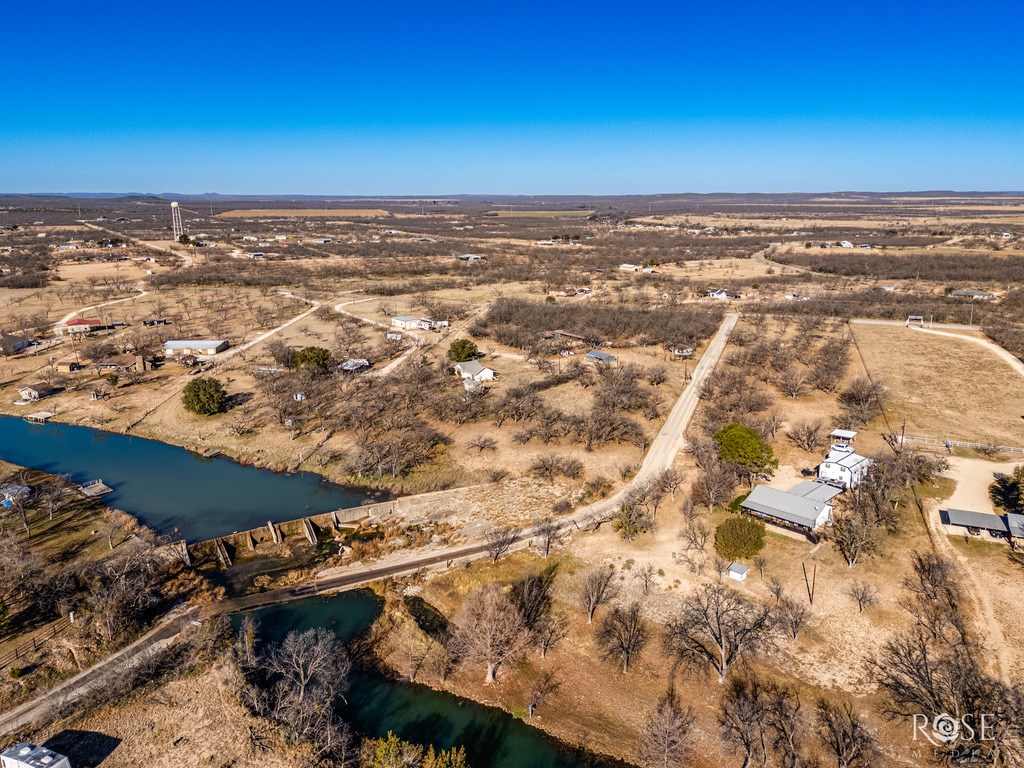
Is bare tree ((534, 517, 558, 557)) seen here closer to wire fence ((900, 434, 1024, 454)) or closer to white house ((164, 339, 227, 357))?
wire fence ((900, 434, 1024, 454))

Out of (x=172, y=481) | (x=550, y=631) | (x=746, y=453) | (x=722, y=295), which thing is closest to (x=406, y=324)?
(x=172, y=481)

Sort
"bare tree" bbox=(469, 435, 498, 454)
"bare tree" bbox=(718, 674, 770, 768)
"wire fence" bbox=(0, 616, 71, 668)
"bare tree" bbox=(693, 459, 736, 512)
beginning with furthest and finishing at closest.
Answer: "bare tree" bbox=(469, 435, 498, 454), "bare tree" bbox=(693, 459, 736, 512), "wire fence" bbox=(0, 616, 71, 668), "bare tree" bbox=(718, 674, 770, 768)

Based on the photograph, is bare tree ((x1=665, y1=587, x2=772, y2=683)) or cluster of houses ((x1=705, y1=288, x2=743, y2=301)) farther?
cluster of houses ((x1=705, y1=288, x2=743, y2=301))

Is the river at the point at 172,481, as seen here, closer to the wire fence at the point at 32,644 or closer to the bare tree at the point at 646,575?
the wire fence at the point at 32,644

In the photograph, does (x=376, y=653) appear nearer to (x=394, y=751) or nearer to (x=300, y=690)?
(x=300, y=690)

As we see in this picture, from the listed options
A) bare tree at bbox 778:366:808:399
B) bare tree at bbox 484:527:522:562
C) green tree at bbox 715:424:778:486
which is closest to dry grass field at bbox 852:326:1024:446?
bare tree at bbox 778:366:808:399

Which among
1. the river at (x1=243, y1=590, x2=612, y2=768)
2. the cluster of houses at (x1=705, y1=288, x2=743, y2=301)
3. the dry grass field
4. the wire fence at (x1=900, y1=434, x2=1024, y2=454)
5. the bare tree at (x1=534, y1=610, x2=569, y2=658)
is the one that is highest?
the cluster of houses at (x1=705, y1=288, x2=743, y2=301)
